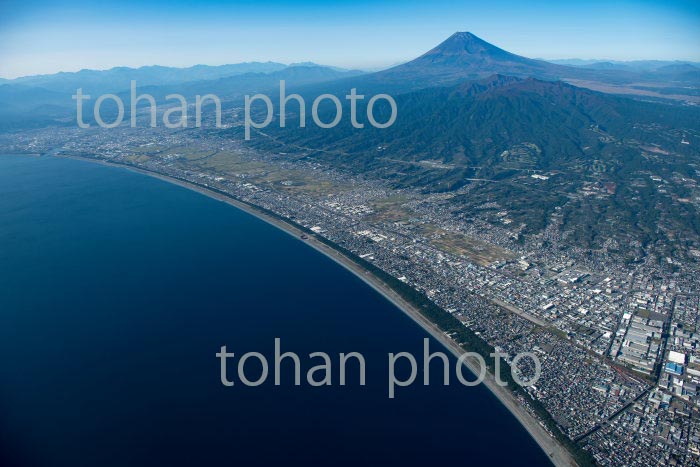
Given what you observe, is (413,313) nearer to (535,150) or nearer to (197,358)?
(197,358)

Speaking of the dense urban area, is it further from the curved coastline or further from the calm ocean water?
the calm ocean water

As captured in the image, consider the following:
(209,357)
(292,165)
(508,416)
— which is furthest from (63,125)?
(508,416)

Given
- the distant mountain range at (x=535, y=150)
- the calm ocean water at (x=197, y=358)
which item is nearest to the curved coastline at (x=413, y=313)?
the calm ocean water at (x=197, y=358)

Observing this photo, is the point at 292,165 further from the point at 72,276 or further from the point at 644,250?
the point at 644,250

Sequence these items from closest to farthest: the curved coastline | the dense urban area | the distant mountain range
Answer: the curved coastline < the dense urban area < the distant mountain range

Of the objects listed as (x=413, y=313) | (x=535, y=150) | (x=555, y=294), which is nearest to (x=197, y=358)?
(x=413, y=313)

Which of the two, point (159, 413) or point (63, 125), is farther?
point (63, 125)

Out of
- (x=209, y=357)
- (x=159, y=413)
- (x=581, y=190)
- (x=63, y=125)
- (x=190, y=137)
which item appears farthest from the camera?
(x=63, y=125)

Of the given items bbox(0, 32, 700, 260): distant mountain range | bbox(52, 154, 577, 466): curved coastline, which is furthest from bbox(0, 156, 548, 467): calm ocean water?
bbox(0, 32, 700, 260): distant mountain range
